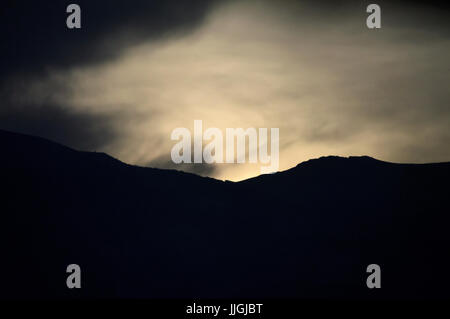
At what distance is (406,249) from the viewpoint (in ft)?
43.7

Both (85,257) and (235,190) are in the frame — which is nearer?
(85,257)

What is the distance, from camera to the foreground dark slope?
14656mm

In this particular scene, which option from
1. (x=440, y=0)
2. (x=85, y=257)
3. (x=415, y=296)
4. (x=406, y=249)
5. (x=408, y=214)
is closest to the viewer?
(x=440, y=0)

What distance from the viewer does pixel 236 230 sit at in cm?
1717

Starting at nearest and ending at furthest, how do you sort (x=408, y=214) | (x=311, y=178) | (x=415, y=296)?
1. (x=408, y=214)
2. (x=415, y=296)
3. (x=311, y=178)

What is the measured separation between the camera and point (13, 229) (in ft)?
68.6

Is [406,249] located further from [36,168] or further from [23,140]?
[36,168]

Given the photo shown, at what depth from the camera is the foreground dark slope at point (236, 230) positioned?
14.7 m

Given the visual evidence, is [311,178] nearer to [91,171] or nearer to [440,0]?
[91,171]

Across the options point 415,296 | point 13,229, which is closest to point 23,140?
point 13,229

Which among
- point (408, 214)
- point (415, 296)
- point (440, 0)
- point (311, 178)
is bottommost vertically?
point (415, 296)

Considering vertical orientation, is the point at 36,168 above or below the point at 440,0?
below
